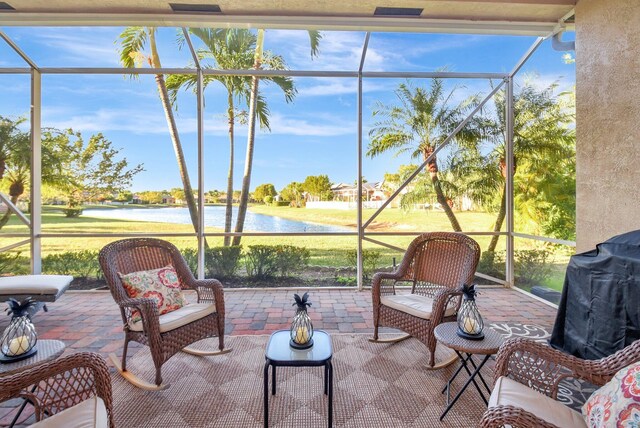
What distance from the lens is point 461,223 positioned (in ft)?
17.7

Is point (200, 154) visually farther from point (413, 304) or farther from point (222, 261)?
point (413, 304)

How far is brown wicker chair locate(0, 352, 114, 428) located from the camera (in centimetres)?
131

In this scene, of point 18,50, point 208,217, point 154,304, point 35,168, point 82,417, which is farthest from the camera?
point 208,217

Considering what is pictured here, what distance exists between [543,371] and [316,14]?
3.87 metres

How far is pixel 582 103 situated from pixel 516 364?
299 cm

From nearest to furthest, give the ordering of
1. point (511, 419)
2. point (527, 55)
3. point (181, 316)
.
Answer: point (511, 419), point (181, 316), point (527, 55)

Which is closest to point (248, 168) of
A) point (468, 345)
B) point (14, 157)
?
point (14, 157)

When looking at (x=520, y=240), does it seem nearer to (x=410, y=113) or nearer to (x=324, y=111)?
(x=410, y=113)

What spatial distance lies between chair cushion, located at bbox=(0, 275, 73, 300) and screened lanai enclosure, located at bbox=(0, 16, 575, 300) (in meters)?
1.12

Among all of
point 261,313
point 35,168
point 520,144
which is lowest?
point 261,313

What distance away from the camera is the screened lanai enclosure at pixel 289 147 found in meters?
4.36

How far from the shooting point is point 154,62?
5430mm

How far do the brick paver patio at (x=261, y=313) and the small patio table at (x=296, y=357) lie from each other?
1.19 metres

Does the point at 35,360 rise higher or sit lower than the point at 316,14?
lower
